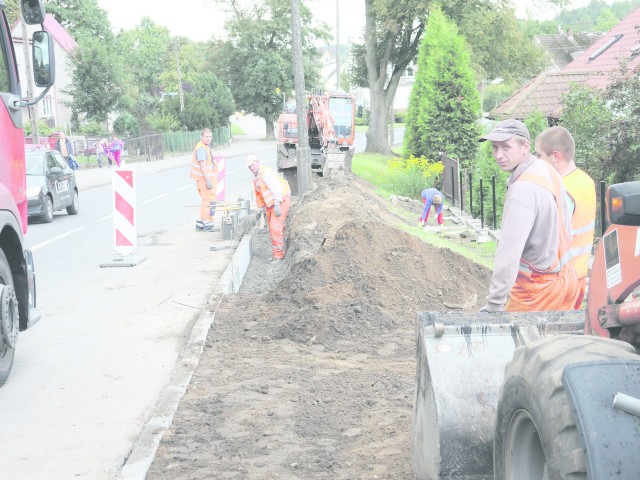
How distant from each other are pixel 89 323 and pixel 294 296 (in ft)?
7.75

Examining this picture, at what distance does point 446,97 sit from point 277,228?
52.6 feet

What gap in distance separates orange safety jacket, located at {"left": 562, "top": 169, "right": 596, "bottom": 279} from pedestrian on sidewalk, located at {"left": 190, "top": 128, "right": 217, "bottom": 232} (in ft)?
41.5

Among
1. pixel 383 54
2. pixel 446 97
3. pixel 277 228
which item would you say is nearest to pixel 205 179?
pixel 277 228

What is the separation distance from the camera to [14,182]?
7.93 metres

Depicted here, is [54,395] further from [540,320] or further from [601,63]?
[601,63]

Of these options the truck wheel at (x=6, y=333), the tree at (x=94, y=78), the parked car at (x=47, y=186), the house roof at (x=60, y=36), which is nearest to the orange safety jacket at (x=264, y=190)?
the truck wheel at (x=6, y=333)

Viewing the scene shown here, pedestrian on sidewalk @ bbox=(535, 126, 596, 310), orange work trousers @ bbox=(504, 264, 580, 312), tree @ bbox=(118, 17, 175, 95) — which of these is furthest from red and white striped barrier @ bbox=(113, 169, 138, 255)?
tree @ bbox=(118, 17, 175, 95)

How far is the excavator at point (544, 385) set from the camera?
2666 millimetres

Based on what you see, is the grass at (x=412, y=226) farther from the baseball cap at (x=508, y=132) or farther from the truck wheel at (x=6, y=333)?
the baseball cap at (x=508, y=132)

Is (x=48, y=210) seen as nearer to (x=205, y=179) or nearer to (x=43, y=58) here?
(x=205, y=179)

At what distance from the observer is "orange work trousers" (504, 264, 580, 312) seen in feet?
16.9

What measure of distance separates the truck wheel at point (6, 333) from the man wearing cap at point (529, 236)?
4.09 m

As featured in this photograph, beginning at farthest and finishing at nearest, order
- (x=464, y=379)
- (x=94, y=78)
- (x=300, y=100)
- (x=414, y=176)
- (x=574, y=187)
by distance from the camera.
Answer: (x=94, y=78) → (x=414, y=176) → (x=300, y=100) → (x=574, y=187) → (x=464, y=379)

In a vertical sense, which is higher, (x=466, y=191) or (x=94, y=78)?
(x=94, y=78)
